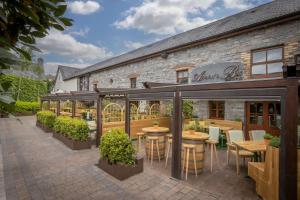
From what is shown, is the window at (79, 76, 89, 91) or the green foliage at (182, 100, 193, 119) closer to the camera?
the green foliage at (182, 100, 193, 119)

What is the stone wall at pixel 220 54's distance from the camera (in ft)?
23.6

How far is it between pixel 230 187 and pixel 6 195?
5.03 metres

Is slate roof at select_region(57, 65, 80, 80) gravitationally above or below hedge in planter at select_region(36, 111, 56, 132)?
above

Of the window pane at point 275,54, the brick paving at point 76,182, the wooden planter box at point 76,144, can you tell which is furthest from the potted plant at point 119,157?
the window pane at point 275,54

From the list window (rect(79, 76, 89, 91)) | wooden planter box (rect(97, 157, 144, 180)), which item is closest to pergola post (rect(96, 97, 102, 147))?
wooden planter box (rect(97, 157, 144, 180))

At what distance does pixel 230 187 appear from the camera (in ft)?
15.4

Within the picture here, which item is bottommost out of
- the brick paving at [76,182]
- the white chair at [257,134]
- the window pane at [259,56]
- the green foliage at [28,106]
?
the brick paving at [76,182]

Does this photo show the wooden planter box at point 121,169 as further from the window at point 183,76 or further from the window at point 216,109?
the window at point 183,76

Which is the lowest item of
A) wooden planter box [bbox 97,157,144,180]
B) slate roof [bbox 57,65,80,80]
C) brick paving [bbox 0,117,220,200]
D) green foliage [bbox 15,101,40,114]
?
brick paving [bbox 0,117,220,200]

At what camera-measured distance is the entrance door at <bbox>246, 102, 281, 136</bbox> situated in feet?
26.2

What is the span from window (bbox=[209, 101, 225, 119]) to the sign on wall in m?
1.27

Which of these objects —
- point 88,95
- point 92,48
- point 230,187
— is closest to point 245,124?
point 230,187

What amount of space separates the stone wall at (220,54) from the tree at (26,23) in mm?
8308

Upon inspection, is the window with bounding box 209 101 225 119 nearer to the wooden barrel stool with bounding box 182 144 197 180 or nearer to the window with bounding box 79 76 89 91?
the wooden barrel stool with bounding box 182 144 197 180
